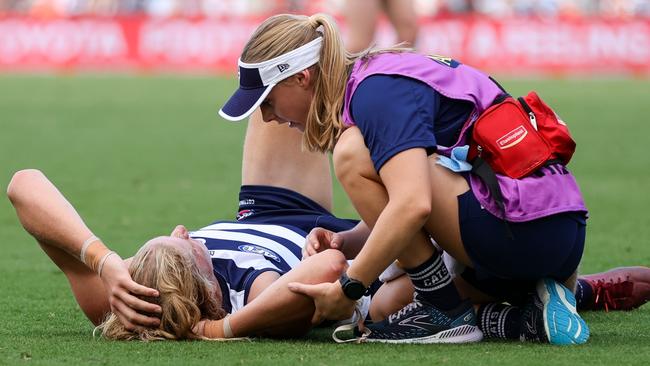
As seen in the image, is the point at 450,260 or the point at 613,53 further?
the point at 613,53

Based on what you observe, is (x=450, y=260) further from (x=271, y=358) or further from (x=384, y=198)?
(x=271, y=358)

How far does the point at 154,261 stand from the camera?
4.14 metres

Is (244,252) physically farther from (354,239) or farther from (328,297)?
(328,297)

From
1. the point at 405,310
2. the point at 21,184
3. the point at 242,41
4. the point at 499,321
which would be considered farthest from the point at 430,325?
the point at 242,41

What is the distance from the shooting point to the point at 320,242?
448 cm

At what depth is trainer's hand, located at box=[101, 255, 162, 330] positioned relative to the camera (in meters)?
4.09

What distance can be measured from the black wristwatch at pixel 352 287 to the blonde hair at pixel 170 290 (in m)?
0.55

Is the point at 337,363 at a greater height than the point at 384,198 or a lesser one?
lesser

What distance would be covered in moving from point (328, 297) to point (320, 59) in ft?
2.66

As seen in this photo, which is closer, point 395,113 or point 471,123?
point 395,113

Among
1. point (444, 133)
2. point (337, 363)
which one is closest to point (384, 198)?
point (444, 133)

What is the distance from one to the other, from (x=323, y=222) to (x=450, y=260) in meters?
0.81

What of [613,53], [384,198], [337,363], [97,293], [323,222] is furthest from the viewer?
[613,53]

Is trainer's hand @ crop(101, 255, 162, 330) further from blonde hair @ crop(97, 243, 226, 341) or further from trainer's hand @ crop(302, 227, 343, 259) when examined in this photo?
trainer's hand @ crop(302, 227, 343, 259)
